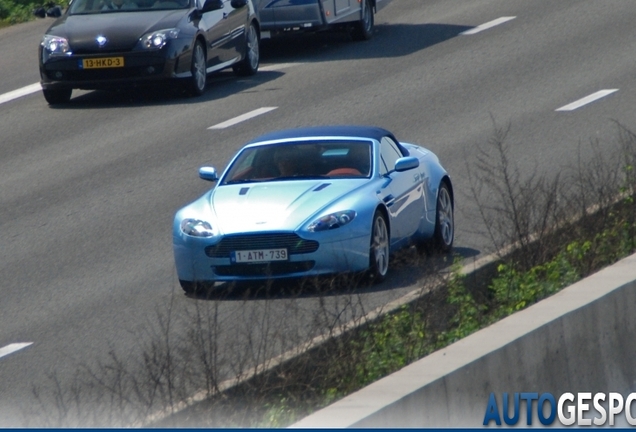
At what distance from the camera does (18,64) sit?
24.6m

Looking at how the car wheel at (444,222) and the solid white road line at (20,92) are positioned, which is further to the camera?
the solid white road line at (20,92)

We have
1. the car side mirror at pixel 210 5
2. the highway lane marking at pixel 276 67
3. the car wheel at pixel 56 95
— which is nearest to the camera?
the car wheel at pixel 56 95

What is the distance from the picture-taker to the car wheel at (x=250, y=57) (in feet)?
74.5

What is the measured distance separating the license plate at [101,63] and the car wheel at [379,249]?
9.20 meters

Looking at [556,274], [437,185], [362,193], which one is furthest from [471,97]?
[556,274]

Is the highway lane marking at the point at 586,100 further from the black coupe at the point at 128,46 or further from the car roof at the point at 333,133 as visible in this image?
the car roof at the point at 333,133

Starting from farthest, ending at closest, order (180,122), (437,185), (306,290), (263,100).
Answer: (263,100) → (180,122) → (437,185) → (306,290)

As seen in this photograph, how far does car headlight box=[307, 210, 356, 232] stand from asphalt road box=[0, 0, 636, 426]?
2.03 feet

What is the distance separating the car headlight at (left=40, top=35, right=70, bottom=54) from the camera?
19.9 metres

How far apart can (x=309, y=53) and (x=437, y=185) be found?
12.6m

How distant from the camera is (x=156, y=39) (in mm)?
20062

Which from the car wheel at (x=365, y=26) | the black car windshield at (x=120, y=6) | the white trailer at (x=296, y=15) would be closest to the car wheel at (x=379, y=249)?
the black car windshield at (x=120, y=6)

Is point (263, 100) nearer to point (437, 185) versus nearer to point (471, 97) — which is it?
point (471, 97)

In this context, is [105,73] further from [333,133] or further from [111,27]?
[333,133]
